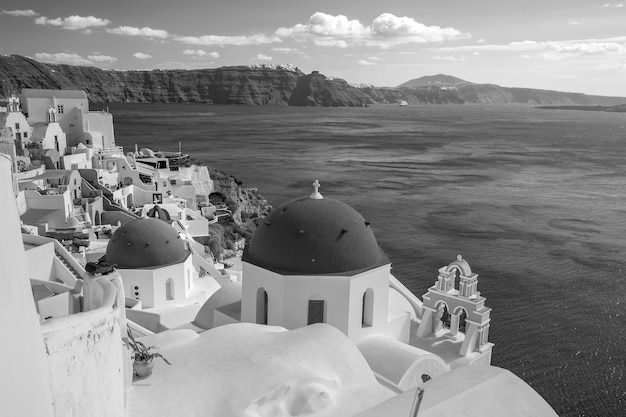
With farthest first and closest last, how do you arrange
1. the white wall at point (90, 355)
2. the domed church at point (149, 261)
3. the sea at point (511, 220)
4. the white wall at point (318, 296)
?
the sea at point (511, 220) < the domed church at point (149, 261) < the white wall at point (318, 296) < the white wall at point (90, 355)

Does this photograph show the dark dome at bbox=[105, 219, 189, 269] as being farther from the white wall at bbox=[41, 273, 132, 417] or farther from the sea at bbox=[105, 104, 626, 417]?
the sea at bbox=[105, 104, 626, 417]

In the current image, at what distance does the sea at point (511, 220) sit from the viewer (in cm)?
2589

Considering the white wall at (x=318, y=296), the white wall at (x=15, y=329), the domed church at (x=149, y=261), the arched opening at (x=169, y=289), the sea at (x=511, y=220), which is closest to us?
the white wall at (x=15, y=329)

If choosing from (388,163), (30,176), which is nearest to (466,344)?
(30,176)

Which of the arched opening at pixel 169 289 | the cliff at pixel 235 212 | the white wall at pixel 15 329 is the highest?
the white wall at pixel 15 329

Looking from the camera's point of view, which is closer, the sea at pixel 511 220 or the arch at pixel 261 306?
the arch at pixel 261 306

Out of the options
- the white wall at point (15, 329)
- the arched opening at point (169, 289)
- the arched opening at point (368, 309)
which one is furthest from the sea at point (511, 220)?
the white wall at point (15, 329)

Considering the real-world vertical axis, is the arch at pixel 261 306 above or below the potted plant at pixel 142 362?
below

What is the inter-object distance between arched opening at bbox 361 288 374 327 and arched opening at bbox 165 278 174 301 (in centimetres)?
747

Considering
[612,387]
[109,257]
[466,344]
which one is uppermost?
[109,257]

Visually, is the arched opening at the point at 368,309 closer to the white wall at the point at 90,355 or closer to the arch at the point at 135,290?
the white wall at the point at 90,355

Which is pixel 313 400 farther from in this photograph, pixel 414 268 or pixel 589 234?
pixel 589 234

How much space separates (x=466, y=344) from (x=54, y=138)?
42.2 m

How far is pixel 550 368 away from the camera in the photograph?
24.8 meters
